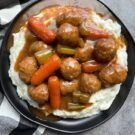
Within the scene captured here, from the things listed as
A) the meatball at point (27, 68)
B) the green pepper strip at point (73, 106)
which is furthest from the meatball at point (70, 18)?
the green pepper strip at point (73, 106)

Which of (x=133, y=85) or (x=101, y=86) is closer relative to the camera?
(x=101, y=86)

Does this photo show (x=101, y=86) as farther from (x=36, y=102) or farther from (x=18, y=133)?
(x=18, y=133)

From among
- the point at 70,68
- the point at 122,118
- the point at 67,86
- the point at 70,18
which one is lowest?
the point at 122,118

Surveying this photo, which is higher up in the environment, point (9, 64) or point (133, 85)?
point (9, 64)

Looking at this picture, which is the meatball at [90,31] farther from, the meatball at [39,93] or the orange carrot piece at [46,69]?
the meatball at [39,93]

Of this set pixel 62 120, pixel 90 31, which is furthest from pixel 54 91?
pixel 90 31

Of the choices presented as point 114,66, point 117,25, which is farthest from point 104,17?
point 114,66

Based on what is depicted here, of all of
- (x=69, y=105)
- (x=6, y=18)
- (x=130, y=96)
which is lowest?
(x=130, y=96)

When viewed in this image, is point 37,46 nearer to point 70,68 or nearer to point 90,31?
point 70,68
